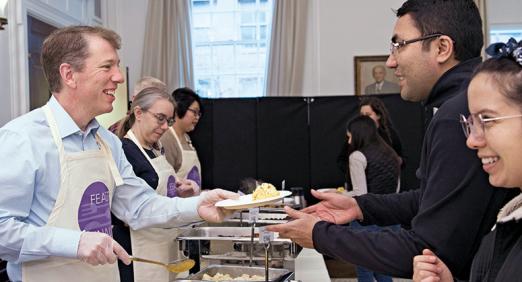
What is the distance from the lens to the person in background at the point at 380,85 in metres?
6.02

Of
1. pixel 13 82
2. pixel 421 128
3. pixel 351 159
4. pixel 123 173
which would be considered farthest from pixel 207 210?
pixel 421 128

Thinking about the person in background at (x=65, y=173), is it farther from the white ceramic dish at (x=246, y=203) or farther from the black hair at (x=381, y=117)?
the black hair at (x=381, y=117)

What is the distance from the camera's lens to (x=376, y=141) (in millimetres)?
3797

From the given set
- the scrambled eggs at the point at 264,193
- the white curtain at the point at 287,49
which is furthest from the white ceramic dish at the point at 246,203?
the white curtain at the point at 287,49

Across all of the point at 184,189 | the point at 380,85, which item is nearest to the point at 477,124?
the point at 184,189

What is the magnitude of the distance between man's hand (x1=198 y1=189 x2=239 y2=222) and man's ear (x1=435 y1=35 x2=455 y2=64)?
0.83m

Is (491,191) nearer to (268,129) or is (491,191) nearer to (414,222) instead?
(414,222)

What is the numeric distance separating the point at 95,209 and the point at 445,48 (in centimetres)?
115

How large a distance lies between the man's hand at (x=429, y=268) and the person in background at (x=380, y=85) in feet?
16.1

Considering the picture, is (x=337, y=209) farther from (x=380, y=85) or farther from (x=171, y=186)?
(x=380, y=85)

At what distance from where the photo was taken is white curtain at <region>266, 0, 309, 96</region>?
6.10 meters

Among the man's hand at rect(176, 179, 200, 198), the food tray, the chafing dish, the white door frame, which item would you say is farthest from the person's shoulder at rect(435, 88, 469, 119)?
the white door frame

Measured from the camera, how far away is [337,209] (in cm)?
188

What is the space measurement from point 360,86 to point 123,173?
452 cm
